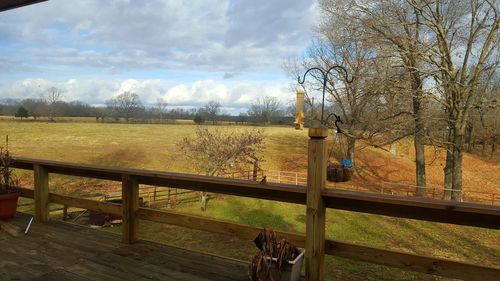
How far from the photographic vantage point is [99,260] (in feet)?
10.1

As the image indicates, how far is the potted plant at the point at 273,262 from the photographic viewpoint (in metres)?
2.23

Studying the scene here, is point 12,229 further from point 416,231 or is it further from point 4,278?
point 416,231

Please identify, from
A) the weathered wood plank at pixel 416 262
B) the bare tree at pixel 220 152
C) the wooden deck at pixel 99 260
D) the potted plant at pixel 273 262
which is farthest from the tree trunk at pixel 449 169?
the potted plant at pixel 273 262

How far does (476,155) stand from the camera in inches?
1211

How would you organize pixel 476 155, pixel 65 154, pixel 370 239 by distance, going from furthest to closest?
1. pixel 476 155
2. pixel 65 154
3. pixel 370 239

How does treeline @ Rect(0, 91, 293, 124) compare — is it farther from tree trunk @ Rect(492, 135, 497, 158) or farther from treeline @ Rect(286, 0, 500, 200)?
tree trunk @ Rect(492, 135, 497, 158)

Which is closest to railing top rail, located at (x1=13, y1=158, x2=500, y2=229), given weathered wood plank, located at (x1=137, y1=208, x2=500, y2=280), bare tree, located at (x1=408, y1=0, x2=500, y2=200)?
weathered wood plank, located at (x1=137, y1=208, x2=500, y2=280)

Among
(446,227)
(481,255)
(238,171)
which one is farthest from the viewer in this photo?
(238,171)

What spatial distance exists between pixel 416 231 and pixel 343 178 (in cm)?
683

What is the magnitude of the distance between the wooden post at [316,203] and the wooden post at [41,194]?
10.5 ft

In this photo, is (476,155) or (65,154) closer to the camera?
(65,154)

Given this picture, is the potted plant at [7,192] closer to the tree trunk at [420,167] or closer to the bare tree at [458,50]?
the bare tree at [458,50]

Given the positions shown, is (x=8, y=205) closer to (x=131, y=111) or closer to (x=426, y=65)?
(x=426, y=65)

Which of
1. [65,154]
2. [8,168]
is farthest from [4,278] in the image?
[65,154]
